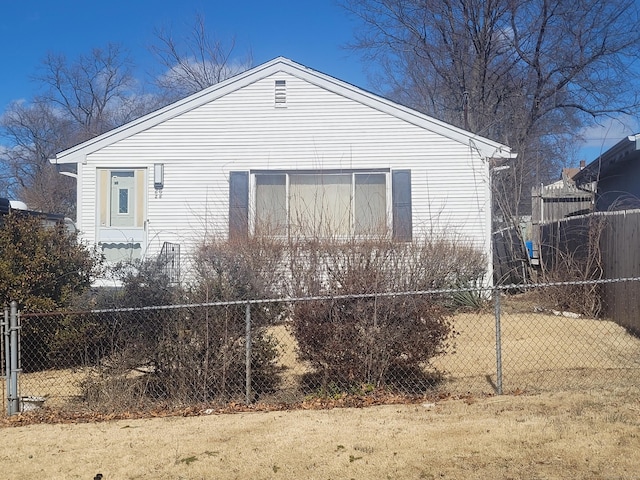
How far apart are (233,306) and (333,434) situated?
1.81 m

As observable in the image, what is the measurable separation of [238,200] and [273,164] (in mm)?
1005

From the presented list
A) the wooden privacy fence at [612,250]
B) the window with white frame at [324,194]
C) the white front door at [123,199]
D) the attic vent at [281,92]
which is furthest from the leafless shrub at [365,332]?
the white front door at [123,199]

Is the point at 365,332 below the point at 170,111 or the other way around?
below

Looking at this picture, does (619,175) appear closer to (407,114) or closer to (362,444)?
(407,114)

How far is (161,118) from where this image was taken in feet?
45.6

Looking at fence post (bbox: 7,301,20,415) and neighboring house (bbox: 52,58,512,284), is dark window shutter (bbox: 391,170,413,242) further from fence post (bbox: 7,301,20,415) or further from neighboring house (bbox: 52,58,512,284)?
fence post (bbox: 7,301,20,415)

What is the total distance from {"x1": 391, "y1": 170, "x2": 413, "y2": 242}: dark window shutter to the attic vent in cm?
263

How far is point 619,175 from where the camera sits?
15.4m

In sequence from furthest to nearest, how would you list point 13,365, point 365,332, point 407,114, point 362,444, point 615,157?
point 615,157 < point 407,114 < point 365,332 < point 13,365 < point 362,444

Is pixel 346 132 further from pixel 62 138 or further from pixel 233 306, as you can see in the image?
pixel 62 138

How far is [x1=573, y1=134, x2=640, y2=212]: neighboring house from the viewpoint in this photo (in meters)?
13.1

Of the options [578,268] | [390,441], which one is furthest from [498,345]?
[578,268]

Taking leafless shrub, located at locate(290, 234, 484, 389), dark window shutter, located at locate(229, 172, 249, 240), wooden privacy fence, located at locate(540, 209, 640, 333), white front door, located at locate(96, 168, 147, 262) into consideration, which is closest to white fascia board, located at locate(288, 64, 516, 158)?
wooden privacy fence, located at locate(540, 209, 640, 333)

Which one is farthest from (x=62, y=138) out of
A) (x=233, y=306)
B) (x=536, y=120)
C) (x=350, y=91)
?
(x=233, y=306)
